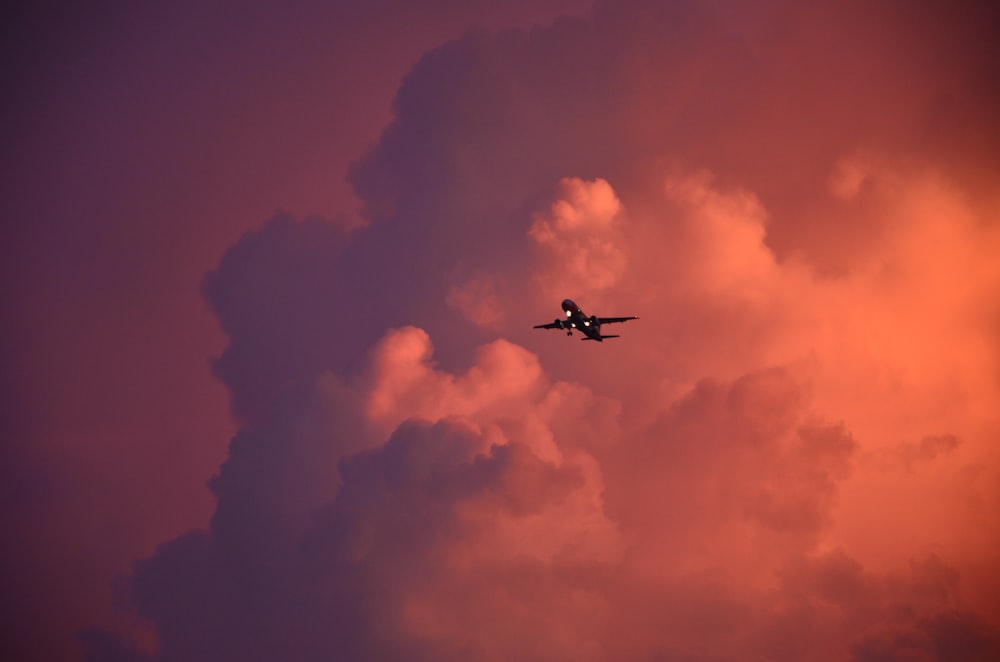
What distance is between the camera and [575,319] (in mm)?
137500
